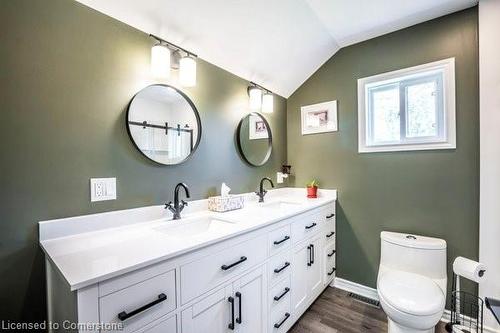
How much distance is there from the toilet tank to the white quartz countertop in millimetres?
833

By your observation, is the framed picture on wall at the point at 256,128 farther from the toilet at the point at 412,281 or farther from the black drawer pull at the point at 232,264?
the toilet at the point at 412,281

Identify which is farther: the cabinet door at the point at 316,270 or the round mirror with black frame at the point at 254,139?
the round mirror with black frame at the point at 254,139

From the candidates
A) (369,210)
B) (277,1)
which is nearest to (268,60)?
(277,1)

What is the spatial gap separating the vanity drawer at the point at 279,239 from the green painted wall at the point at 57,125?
77 centimetres

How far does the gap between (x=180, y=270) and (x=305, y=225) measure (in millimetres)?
1147

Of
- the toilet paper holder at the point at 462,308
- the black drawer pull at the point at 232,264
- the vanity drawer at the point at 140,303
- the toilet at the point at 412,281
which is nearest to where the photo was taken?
the vanity drawer at the point at 140,303

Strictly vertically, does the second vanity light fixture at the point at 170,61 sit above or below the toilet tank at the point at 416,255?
above

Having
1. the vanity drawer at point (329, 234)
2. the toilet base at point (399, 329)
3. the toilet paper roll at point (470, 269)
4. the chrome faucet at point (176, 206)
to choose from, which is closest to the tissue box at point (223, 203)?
the chrome faucet at point (176, 206)

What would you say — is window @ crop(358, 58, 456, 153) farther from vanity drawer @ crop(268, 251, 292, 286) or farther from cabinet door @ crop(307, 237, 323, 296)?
vanity drawer @ crop(268, 251, 292, 286)

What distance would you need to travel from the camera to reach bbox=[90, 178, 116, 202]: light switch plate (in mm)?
1191

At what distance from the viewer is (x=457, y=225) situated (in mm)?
1744

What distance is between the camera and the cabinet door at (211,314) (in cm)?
94

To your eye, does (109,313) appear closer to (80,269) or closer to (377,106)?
(80,269)

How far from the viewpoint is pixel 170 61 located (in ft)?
4.83
